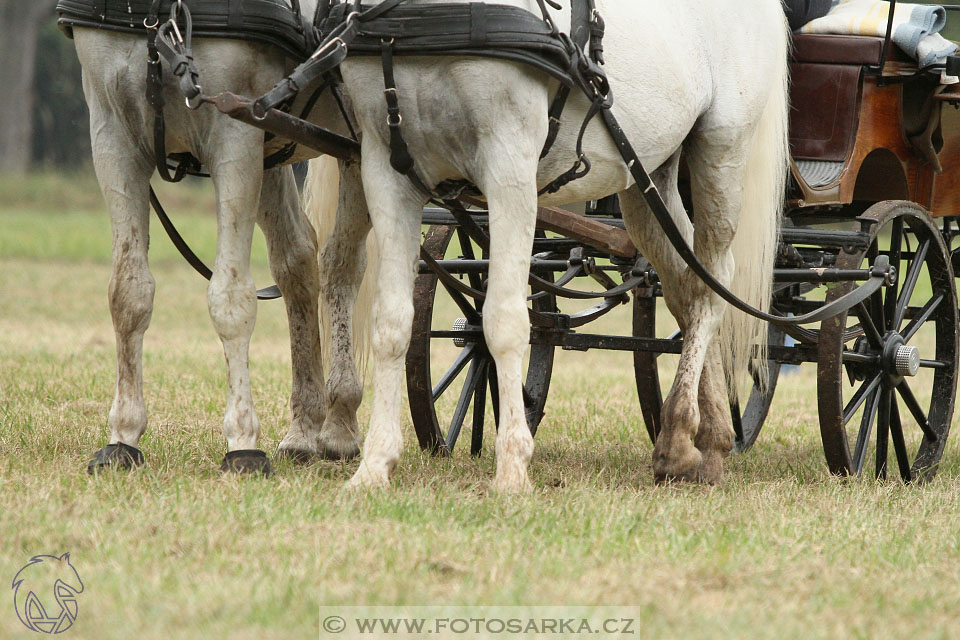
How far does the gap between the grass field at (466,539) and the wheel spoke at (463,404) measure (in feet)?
0.65

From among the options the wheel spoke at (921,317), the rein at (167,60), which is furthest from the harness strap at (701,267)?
the rein at (167,60)

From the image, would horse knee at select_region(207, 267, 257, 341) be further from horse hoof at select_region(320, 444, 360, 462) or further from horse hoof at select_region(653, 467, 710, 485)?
horse hoof at select_region(653, 467, 710, 485)

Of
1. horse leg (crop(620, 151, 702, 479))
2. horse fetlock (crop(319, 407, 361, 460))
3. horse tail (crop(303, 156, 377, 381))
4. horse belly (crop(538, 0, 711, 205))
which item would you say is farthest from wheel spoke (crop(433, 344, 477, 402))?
horse belly (crop(538, 0, 711, 205))

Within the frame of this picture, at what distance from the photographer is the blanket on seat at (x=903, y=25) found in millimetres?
4320

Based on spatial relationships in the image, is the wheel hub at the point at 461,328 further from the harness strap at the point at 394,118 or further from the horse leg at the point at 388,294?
the harness strap at the point at 394,118

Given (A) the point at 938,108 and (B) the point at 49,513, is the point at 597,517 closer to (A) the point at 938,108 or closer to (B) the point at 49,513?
(B) the point at 49,513

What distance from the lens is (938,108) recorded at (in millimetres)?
4496

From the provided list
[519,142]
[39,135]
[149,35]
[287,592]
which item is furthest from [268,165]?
[39,135]

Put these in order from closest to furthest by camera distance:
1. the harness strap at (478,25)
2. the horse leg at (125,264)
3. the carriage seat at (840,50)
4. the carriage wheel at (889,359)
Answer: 1. the harness strap at (478,25)
2. the horse leg at (125,264)
3. the carriage wheel at (889,359)
4. the carriage seat at (840,50)

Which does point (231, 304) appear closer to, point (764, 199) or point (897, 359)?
point (764, 199)

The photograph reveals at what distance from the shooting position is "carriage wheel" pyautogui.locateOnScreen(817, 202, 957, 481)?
405cm

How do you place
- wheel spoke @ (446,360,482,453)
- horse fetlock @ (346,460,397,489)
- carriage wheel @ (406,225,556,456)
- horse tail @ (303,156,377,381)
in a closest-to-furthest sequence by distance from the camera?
horse fetlock @ (346,460,397,489) < horse tail @ (303,156,377,381) < carriage wheel @ (406,225,556,456) < wheel spoke @ (446,360,482,453)

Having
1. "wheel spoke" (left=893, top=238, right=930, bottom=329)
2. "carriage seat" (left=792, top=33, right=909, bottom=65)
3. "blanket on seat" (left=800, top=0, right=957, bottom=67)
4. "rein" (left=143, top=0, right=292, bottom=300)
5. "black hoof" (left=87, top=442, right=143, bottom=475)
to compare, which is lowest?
→ "black hoof" (left=87, top=442, right=143, bottom=475)

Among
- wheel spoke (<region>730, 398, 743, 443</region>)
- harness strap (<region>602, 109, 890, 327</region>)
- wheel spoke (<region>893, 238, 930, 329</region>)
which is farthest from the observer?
wheel spoke (<region>730, 398, 743, 443</region>)
